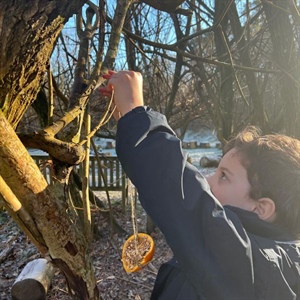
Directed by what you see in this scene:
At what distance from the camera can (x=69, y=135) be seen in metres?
1.60

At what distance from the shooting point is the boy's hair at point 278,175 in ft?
3.27

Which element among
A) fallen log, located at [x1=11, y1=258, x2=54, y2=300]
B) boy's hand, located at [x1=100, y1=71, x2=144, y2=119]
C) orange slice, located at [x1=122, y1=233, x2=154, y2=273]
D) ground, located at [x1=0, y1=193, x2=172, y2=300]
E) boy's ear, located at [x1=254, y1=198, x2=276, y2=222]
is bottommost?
ground, located at [x1=0, y1=193, x2=172, y2=300]

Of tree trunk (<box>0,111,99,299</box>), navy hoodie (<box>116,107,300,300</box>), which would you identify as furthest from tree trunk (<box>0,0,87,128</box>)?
navy hoodie (<box>116,107,300,300</box>)

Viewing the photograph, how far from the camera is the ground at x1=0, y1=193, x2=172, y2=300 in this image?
10.7ft

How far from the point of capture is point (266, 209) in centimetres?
102

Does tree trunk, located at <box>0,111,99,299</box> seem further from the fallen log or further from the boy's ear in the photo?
the fallen log

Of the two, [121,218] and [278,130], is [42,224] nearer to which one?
[278,130]

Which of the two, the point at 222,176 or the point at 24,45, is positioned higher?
the point at 24,45

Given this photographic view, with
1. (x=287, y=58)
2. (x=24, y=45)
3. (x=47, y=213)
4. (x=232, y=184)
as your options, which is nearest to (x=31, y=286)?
(x=47, y=213)

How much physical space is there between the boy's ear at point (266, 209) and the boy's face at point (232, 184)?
0.01 m

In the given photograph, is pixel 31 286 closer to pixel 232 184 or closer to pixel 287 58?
pixel 232 184

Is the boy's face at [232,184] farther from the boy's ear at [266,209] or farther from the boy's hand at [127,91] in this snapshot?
the boy's hand at [127,91]

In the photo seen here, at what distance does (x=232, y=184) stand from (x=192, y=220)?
0.78 feet

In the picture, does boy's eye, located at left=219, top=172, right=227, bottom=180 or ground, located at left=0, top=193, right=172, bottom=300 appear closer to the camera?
boy's eye, located at left=219, top=172, right=227, bottom=180
